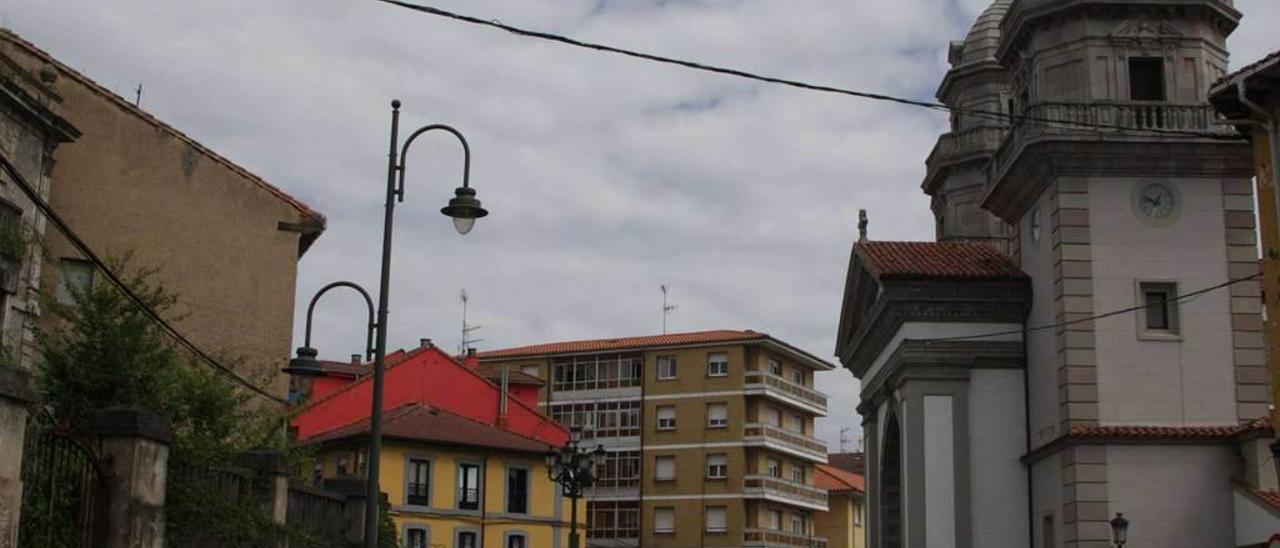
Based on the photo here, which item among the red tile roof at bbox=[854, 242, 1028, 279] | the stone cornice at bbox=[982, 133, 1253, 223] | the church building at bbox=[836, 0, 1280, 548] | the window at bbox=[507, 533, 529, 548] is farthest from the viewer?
the window at bbox=[507, 533, 529, 548]

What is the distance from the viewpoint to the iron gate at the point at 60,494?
40.5 feet

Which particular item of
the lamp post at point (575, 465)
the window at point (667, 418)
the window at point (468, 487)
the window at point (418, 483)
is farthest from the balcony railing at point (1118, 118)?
the window at point (667, 418)

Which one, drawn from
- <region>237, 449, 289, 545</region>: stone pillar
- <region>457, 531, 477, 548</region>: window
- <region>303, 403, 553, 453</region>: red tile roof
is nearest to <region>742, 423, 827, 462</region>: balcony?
<region>303, 403, 553, 453</region>: red tile roof

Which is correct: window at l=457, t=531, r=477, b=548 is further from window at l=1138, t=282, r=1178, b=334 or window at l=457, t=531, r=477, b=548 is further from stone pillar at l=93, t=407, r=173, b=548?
stone pillar at l=93, t=407, r=173, b=548

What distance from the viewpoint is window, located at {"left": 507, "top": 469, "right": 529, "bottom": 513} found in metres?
55.5

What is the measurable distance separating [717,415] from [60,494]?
63.6 metres

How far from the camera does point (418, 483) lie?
174 ft

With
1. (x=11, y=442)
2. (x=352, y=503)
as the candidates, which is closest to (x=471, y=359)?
(x=352, y=503)

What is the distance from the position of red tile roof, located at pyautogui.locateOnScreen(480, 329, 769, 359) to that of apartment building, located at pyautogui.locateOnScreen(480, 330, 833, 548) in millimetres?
94

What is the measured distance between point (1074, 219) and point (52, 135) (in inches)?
736

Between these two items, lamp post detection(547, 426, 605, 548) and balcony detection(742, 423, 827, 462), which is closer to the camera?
lamp post detection(547, 426, 605, 548)

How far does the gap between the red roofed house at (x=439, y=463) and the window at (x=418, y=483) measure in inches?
1.4

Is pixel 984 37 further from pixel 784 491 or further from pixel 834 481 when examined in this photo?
pixel 834 481

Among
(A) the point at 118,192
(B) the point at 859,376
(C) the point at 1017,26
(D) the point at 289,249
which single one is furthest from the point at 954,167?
(A) the point at 118,192
